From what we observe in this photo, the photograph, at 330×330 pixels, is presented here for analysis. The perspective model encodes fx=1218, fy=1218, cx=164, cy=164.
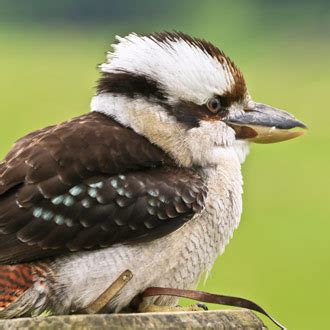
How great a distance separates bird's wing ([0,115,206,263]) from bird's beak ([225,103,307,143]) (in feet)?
1.21

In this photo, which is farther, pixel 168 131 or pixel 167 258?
pixel 168 131

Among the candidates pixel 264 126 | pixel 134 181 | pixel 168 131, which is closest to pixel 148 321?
pixel 134 181

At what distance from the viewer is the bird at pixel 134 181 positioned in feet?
12.1

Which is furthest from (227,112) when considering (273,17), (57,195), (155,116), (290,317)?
(273,17)

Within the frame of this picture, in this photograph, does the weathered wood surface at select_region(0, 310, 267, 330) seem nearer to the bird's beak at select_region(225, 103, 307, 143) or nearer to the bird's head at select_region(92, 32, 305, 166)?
the bird's head at select_region(92, 32, 305, 166)

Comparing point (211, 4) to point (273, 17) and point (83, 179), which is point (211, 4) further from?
point (83, 179)

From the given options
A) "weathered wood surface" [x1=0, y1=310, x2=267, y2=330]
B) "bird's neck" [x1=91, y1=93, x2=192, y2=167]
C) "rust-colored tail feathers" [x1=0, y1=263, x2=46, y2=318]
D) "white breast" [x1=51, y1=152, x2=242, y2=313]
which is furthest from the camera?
"bird's neck" [x1=91, y1=93, x2=192, y2=167]

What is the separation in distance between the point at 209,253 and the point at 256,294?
823 cm

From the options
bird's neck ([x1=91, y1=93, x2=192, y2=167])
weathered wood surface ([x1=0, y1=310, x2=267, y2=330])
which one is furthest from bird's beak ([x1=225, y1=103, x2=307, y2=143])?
weathered wood surface ([x1=0, y1=310, x2=267, y2=330])

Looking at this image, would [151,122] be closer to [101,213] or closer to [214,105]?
[214,105]

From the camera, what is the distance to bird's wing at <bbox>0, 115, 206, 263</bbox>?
3.75m

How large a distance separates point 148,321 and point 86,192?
1023 mm

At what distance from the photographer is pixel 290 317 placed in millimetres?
11867

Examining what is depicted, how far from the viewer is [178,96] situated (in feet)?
14.0
